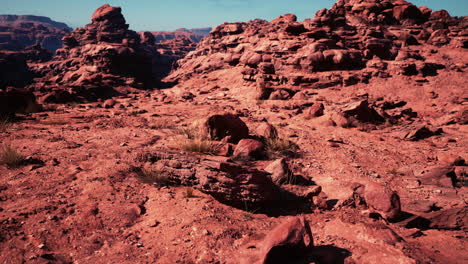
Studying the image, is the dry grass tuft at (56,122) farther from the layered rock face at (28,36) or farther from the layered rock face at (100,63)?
the layered rock face at (28,36)

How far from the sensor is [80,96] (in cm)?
1864

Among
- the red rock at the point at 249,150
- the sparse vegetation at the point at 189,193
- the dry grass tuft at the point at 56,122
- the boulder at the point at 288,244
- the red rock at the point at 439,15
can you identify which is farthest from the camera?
the red rock at the point at 439,15

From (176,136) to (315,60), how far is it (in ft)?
42.6

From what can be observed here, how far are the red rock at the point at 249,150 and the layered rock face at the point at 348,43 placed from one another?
11.3m

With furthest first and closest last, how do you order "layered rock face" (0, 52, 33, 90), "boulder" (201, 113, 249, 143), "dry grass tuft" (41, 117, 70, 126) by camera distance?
"layered rock face" (0, 52, 33, 90) < "dry grass tuft" (41, 117, 70, 126) < "boulder" (201, 113, 249, 143)

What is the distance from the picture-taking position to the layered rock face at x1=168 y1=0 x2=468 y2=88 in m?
16.8

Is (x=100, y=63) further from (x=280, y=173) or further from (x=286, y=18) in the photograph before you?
(x=280, y=173)

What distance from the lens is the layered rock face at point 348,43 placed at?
1678 cm

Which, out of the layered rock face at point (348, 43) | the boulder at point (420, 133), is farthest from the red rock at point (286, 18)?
the boulder at point (420, 133)

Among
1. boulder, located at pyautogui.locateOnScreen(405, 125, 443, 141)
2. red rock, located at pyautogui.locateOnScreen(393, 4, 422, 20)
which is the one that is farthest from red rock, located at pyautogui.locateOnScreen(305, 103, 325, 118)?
red rock, located at pyautogui.locateOnScreen(393, 4, 422, 20)

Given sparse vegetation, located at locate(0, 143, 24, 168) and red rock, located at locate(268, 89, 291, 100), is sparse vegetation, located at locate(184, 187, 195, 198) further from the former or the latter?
red rock, located at locate(268, 89, 291, 100)

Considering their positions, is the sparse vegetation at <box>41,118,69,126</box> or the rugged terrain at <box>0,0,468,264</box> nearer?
the rugged terrain at <box>0,0,468,264</box>

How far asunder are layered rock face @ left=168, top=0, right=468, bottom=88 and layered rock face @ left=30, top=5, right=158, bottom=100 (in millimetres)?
9355

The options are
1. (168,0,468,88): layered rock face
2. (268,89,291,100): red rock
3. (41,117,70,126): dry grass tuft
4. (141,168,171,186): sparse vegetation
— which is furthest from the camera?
(168,0,468,88): layered rock face
